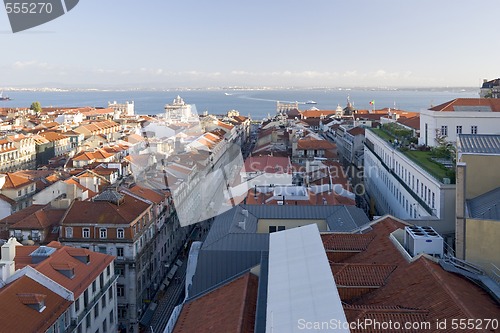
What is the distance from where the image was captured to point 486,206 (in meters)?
14.4

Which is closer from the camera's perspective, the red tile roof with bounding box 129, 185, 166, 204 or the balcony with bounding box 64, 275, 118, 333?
the balcony with bounding box 64, 275, 118, 333

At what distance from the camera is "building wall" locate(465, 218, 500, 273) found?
512 inches

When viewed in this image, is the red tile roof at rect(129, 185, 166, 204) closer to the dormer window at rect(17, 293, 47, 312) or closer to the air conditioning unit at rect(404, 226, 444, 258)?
the dormer window at rect(17, 293, 47, 312)

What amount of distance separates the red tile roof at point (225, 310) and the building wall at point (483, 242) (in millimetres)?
5192

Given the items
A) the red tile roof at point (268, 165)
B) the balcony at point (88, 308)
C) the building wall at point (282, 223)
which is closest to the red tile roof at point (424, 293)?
the building wall at point (282, 223)

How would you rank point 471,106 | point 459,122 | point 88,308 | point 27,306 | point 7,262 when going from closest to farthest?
1. point 27,306
2. point 7,262
3. point 88,308
4. point 459,122
5. point 471,106

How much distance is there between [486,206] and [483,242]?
1627 millimetres

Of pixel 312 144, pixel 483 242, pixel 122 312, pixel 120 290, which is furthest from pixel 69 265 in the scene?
pixel 312 144

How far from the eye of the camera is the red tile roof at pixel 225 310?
1127 cm

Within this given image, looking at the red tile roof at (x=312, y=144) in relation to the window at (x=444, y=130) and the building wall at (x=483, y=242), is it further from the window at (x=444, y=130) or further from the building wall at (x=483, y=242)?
the building wall at (x=483, y=242)

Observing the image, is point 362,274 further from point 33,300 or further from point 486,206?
point 33,300

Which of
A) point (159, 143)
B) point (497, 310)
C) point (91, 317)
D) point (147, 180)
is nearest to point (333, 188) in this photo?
point (147, 180)

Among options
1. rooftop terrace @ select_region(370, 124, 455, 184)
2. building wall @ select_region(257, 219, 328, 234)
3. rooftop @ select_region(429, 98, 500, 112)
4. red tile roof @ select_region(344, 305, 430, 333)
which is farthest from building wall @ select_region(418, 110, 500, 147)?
red tile roof @ select_region(344, 305, 430, 333)

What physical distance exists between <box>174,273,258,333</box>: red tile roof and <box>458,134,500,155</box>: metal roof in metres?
7.64
